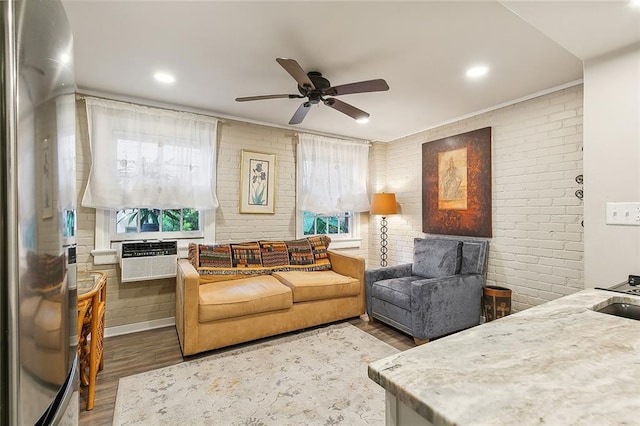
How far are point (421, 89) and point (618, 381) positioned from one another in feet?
8.59

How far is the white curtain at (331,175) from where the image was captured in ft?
12.8

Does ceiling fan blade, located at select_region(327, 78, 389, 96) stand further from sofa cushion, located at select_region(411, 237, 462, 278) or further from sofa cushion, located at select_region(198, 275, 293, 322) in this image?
sofa cushion, located at select_region(411, 237, 462, 278)

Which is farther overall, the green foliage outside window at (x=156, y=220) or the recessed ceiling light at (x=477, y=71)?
the green foliage outside window at (x=156, y=220)

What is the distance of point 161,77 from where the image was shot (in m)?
2.50

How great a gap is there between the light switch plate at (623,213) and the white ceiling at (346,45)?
863 mm

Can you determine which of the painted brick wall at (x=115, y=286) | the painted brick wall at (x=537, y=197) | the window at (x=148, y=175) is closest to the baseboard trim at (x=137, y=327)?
the painted brick wall at (x=115, y=286)

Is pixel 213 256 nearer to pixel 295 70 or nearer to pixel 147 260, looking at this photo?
pixel 147 260

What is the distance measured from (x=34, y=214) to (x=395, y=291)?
2.82 meters

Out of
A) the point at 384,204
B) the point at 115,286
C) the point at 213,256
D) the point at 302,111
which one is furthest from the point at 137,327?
the point at 384,204

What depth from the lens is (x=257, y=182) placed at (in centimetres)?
363

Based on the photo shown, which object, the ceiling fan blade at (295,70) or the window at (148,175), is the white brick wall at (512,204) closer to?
the window at (148,175)

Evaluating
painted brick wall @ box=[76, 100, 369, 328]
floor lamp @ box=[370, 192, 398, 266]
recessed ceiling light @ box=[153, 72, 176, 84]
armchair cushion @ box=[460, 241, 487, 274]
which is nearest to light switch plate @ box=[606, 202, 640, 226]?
armchair cushion @ box=[460, 241, 487, 274]

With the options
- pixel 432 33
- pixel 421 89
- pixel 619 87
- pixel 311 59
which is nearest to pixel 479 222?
pixel 421 89

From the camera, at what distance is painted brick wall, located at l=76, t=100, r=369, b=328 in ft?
9.16
